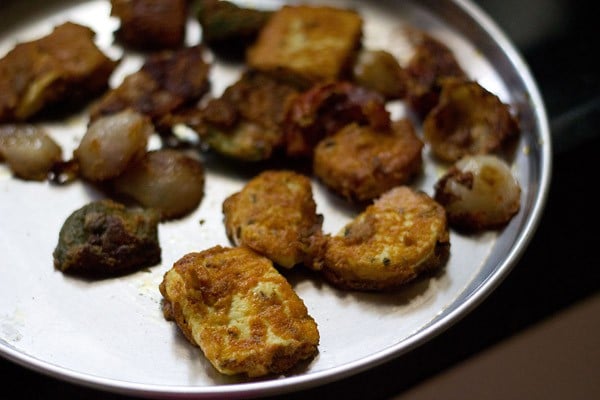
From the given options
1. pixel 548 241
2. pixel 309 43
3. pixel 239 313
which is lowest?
pixel 548 241

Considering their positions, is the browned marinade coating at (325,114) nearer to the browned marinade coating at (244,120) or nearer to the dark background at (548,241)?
the browned marinade coating at (244,120)

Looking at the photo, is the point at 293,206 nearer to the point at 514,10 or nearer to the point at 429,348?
the point at 429,348

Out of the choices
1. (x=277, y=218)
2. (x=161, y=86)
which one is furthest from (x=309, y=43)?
(x=277, y=218)

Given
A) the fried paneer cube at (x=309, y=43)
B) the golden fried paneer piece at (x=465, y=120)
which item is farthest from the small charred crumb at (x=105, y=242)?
the golden fried paneer piece at (x=465, y=120)

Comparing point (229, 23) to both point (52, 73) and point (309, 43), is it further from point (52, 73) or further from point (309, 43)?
point (52, 73)

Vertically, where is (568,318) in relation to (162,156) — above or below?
below

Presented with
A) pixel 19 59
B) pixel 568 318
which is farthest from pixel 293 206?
pixel 19 59

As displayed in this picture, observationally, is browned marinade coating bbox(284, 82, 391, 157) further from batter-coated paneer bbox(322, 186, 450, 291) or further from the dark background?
the dark background
